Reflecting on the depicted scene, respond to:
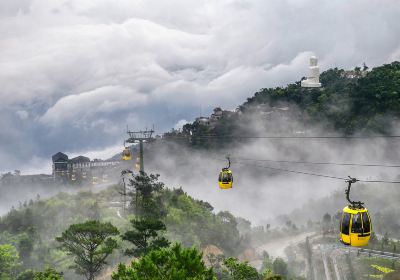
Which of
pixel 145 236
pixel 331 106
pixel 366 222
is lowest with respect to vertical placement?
pixel 145 236

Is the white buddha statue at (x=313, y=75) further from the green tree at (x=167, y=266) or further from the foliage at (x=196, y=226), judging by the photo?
the green tree at (x=167, y=266)

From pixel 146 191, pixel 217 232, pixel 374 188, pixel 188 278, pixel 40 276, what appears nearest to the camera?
pixel 188 278

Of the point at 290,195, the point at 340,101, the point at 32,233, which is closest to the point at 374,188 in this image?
the point at 340,101

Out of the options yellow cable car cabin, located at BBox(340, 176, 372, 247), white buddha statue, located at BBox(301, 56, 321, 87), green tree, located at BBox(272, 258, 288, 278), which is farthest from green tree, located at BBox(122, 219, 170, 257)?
white buddha statue, located at BBox(301, 56, 321, 87)

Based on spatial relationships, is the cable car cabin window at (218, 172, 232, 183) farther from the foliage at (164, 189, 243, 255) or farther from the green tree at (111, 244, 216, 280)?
the foliage at (164, 189, 243, 255)

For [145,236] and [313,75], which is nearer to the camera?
[145,236]

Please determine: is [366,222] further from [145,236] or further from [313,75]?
[313,75]

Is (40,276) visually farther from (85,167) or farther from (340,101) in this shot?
(85,167)

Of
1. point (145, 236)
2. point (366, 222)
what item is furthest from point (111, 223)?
point (366, 222)
